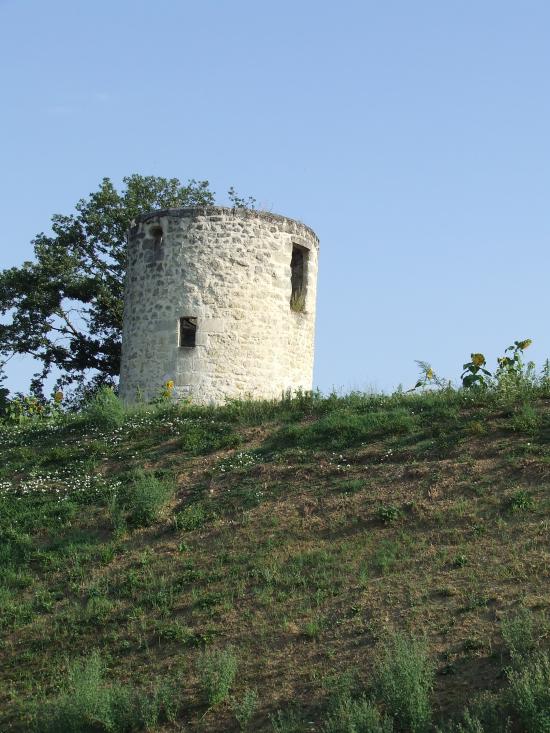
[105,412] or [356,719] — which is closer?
[356,719]

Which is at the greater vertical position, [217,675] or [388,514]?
[388,514]

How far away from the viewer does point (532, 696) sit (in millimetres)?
7496

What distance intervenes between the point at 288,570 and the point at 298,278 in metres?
9.18

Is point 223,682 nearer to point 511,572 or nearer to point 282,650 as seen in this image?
point 282,650

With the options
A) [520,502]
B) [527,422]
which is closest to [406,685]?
[520,502]

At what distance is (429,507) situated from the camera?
36.7ft

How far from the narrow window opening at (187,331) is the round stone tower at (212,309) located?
0.02 metres

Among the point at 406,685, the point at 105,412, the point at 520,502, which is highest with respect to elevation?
the point at 105,412

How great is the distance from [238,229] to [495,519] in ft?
28.7

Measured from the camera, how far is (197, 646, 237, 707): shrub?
8.69m

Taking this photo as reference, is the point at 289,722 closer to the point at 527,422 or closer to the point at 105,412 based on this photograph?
the point at 527,422

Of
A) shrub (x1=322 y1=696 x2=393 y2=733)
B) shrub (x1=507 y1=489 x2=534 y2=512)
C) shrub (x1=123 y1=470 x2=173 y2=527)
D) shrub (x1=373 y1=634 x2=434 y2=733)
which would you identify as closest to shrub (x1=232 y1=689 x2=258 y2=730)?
shrub (x1=322 y1=696 x2=393 y2=733)

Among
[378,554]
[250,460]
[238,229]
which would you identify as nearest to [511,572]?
[378,554]

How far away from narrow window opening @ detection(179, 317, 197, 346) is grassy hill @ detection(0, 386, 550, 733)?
2.50 metres
